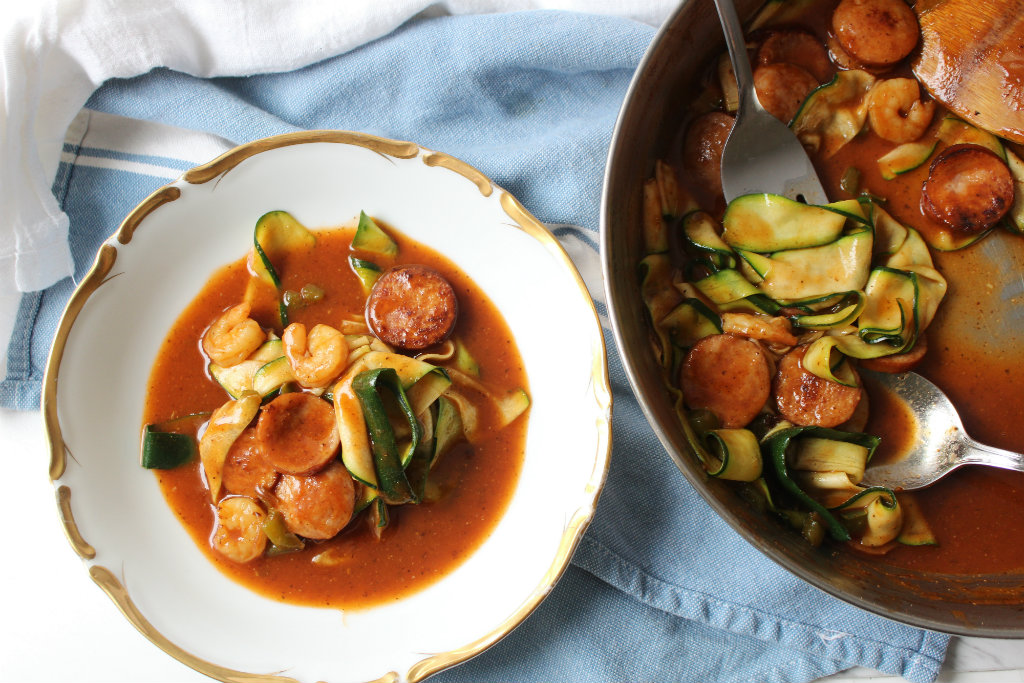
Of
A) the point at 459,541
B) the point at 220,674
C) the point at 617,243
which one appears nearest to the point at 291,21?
the point at 617,243

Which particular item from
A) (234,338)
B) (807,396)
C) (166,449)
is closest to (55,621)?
(166,449)

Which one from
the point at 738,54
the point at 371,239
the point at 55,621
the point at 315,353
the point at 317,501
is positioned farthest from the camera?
the point at 55,621

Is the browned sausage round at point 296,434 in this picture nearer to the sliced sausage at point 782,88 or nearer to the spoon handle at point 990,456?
the sliced sausage at point 782,88

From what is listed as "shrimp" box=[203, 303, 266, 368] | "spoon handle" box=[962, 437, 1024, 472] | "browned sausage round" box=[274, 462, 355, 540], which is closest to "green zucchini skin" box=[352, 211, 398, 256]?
"shrimp" box=[203, 303, 266, 368]

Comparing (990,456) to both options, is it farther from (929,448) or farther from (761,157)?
(761,157)

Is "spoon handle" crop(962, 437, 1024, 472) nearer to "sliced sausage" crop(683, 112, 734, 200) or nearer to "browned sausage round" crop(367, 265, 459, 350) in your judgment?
"sliced sausage" crop(683, 112, 734, 200)

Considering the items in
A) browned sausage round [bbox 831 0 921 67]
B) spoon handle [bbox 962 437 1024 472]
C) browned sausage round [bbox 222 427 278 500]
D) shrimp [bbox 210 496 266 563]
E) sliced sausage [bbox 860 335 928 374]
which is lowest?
shrimp [bbox 210 496 266 563]

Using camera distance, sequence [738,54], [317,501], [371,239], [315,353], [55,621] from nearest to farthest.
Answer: [738,54], [317,501], [315,353], [371,239], [55,621]
